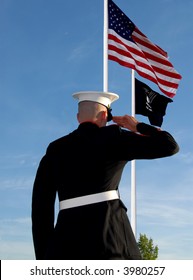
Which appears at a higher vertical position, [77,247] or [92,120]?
[92,120]

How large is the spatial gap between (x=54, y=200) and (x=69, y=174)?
485 mm

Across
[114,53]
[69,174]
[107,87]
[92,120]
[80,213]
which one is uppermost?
[114,53]

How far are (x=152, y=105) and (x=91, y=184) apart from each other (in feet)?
26.9

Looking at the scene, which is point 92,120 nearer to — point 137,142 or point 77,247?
point 137,142

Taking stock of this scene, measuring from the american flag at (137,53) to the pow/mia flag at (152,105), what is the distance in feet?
1.01

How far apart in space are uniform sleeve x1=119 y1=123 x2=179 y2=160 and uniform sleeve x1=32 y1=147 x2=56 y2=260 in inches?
38.8

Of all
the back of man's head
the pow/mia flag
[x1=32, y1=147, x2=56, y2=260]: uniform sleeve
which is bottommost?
[x1=32, y1=147, x2=56, y2=260]: uniform sleeve

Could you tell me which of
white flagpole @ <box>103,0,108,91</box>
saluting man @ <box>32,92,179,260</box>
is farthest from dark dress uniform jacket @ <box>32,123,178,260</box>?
white flagpole @ <box>103,0,108,91</box>

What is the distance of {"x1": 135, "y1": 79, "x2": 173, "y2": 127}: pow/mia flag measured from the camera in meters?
12.9

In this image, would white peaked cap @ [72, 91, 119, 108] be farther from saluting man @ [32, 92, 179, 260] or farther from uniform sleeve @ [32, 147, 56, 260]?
uniform sleeve @ [32, 147, 56, 260]

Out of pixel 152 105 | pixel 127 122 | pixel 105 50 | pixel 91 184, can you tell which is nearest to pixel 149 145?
pixel 127 122
